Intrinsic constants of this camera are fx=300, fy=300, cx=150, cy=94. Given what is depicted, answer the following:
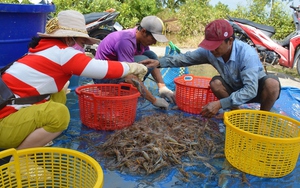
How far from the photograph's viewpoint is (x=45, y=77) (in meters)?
2.37

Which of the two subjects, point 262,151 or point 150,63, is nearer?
point 262,151

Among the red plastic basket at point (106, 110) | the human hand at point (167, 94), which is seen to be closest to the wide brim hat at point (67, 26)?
the red plastic basket at point (106, 110)

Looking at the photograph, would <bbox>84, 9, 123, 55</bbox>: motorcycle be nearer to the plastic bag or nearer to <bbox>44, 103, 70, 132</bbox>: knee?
the plastic bag

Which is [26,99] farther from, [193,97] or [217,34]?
[193,97]

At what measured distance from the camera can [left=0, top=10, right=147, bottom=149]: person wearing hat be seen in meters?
2.22

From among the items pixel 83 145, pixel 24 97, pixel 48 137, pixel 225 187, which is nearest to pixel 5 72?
pixel 24 97

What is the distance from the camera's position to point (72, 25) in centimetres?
248

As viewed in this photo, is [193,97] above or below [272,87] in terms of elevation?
below

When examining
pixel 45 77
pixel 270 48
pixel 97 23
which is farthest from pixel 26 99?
pixel 270 48

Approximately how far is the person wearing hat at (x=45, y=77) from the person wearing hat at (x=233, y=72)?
122 centimetres

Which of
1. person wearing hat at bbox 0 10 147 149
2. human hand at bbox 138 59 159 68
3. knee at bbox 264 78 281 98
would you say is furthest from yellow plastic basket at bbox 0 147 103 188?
knee at bbox 264 78 281 98

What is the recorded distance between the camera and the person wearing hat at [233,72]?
10.2ft

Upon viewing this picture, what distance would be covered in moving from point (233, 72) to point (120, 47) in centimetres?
135

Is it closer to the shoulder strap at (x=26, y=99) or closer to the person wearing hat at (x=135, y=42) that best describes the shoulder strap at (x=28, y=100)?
the shoulder strap at (x=26, y=99)
